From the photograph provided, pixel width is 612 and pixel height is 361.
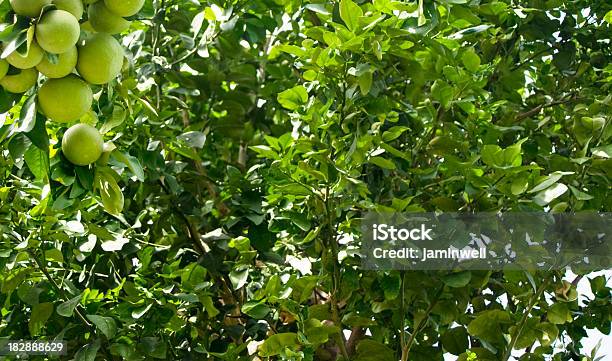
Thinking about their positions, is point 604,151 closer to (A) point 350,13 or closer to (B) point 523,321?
(B) point 523,321

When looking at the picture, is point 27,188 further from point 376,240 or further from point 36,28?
point 36,28

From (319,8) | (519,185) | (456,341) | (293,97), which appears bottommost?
(456,341)

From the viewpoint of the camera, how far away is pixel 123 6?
0.84 m

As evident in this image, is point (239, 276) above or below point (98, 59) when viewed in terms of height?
below

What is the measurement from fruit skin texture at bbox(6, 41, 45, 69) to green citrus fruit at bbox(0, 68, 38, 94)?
41 millimetres

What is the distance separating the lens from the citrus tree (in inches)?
62.9

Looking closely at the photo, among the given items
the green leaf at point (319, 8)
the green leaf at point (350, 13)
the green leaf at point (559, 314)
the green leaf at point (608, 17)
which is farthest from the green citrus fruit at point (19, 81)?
the green leaf at point (608, 17)

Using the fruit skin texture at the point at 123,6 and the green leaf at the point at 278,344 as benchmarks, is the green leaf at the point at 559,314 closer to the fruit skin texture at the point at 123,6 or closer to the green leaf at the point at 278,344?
the green leaf at the point at 278,344

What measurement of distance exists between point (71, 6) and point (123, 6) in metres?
0.05

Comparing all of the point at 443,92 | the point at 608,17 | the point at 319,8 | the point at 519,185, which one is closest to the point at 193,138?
the point at 319,8

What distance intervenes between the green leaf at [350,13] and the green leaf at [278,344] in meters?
0.57

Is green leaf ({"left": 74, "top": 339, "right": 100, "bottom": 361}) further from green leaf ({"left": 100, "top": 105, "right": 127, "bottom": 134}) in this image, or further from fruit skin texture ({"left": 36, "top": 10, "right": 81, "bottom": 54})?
fruit skin texture ({"left": 36, "top": 10, "right": 81, "bottom": 54})

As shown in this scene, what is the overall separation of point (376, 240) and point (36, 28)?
3.31ft

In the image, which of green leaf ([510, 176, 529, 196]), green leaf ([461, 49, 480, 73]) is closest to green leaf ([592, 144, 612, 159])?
green leaf ([510, 176, 529, 196])
